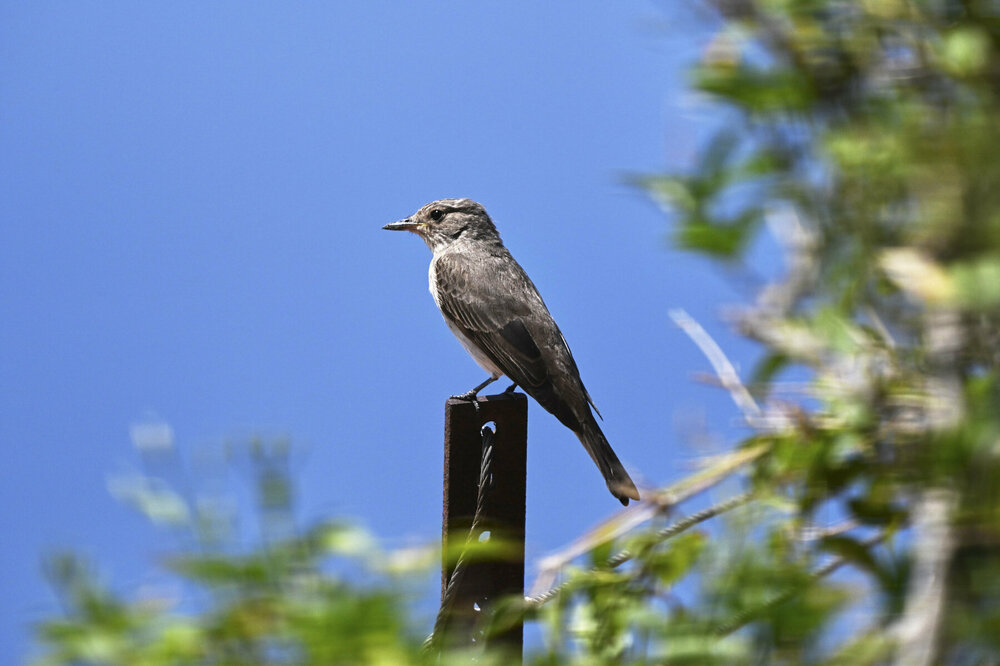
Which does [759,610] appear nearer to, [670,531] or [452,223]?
[670,531]

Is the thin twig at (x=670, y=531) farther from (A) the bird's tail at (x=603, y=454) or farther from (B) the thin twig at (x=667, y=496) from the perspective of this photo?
(A) the bird's tail at (x=603, y=454)

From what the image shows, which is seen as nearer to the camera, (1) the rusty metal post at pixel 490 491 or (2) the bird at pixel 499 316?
(1) the rusty metal post at pixel 490 491

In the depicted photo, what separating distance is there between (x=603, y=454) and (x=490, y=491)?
1.77m

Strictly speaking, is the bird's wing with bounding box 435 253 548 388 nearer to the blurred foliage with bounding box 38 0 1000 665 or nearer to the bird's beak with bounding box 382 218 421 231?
the bird's beak with bounding box 382 218 421 231

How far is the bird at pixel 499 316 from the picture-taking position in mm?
5504

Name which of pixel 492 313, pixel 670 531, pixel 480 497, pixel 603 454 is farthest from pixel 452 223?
pixel 670 531

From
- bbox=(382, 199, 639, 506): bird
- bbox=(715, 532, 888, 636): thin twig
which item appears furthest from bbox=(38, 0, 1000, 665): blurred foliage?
bbox=(382, 199, 639, 506): bird

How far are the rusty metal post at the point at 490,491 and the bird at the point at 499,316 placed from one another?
42.7 inches

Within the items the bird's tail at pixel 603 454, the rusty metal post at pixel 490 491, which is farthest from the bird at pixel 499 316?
the rusty metal post at pixel 490 491

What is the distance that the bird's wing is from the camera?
5.81 m

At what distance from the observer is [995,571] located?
1375 mm

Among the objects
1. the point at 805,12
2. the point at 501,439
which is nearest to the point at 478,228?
the point at 501,439

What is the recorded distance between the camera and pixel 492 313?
6262mm

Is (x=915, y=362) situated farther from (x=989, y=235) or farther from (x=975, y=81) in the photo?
(x=975, y=81)
